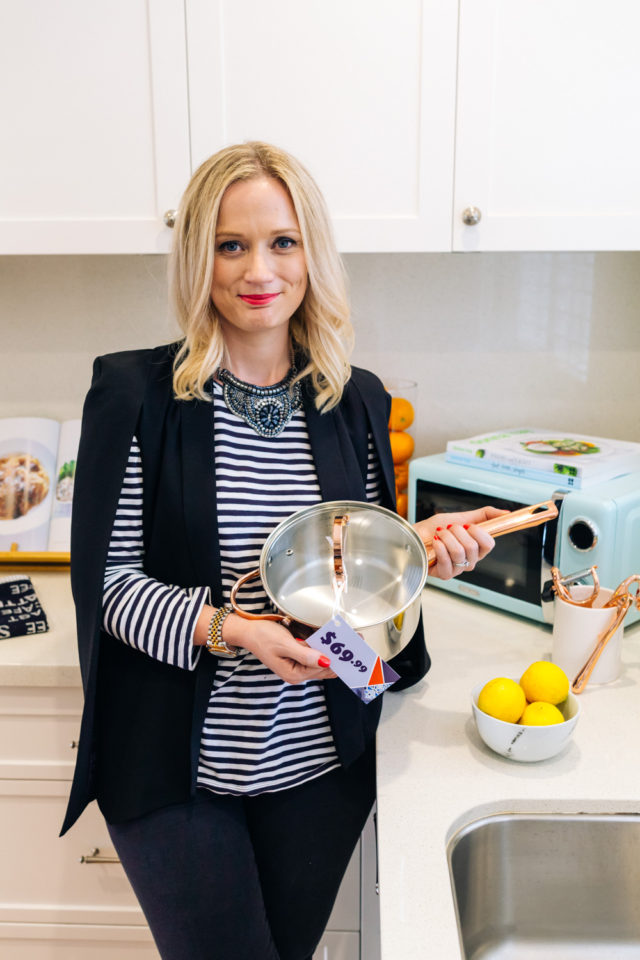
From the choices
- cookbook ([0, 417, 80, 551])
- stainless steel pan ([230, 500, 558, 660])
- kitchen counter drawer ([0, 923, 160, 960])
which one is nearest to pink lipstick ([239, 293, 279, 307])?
stainless steel pan ([230, 500, 558, 660])

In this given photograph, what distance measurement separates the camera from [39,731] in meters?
1.37

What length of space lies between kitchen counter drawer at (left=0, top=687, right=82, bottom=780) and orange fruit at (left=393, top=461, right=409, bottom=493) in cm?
77

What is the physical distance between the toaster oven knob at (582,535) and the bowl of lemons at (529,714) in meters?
0.32

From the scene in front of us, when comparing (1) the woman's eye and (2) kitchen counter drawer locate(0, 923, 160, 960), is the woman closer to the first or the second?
(1) the woman's eye

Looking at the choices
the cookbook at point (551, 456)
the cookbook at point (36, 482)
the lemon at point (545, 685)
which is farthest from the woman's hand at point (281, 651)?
the cookbook at point (36, 482)

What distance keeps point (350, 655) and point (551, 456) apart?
752 millimetres

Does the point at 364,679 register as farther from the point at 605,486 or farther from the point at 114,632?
the point at 605,486

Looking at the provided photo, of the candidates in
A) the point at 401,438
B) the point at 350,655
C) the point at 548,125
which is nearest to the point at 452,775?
the point at 350,655

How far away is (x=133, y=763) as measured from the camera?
3.45ft

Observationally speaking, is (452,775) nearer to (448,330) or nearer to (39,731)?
(39,731)

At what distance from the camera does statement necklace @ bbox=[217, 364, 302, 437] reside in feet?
3.57

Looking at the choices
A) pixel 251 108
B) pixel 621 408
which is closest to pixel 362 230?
pixel 251 108

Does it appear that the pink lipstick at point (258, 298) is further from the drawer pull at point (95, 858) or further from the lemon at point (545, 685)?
the drawer pull at point (95, 858)

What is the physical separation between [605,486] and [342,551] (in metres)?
0.60
